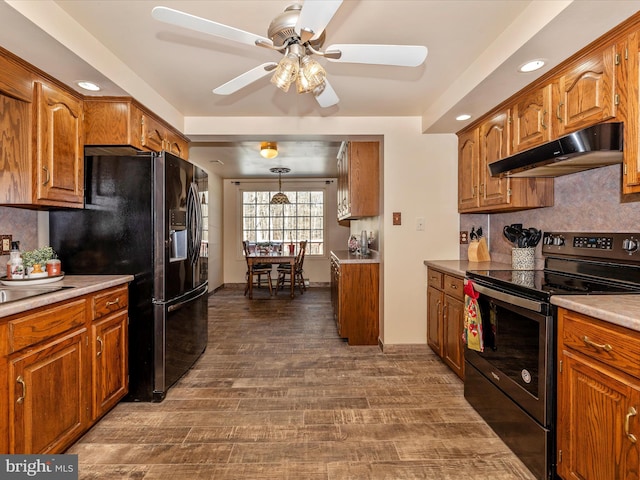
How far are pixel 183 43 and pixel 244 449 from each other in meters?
2.32

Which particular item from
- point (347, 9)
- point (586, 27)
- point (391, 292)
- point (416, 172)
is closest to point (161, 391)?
point (391, 292)

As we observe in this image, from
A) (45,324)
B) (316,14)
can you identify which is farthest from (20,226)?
(316,14)

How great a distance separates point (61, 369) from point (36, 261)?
72cm

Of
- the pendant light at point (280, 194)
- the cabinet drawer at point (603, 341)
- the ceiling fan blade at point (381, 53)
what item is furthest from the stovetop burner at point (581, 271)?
the pendant light at point (280, 194)

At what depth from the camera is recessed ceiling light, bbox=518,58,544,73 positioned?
1939 mm

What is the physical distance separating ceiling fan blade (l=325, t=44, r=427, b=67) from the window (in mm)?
5861

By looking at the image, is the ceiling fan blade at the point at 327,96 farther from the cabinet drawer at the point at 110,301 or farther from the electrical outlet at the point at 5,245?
the electrical outlet at the point at 5,245

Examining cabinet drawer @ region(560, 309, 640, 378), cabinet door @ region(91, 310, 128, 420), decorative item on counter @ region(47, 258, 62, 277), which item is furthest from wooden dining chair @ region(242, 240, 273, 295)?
cabinet drawer @ region(560, 309, 640, 378)

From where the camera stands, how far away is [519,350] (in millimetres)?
1789

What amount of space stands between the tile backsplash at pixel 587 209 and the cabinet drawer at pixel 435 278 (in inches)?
24.7

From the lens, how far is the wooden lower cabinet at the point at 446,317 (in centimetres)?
262

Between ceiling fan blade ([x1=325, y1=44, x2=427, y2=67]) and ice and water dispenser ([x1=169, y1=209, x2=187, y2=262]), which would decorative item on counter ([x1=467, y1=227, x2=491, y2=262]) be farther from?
ice and water dispenser ([x1=169, y1=209, x2=187, y2=262])

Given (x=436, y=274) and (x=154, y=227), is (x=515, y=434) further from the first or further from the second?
(x=154, y=227)

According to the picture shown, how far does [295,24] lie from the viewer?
1333 millimetres
